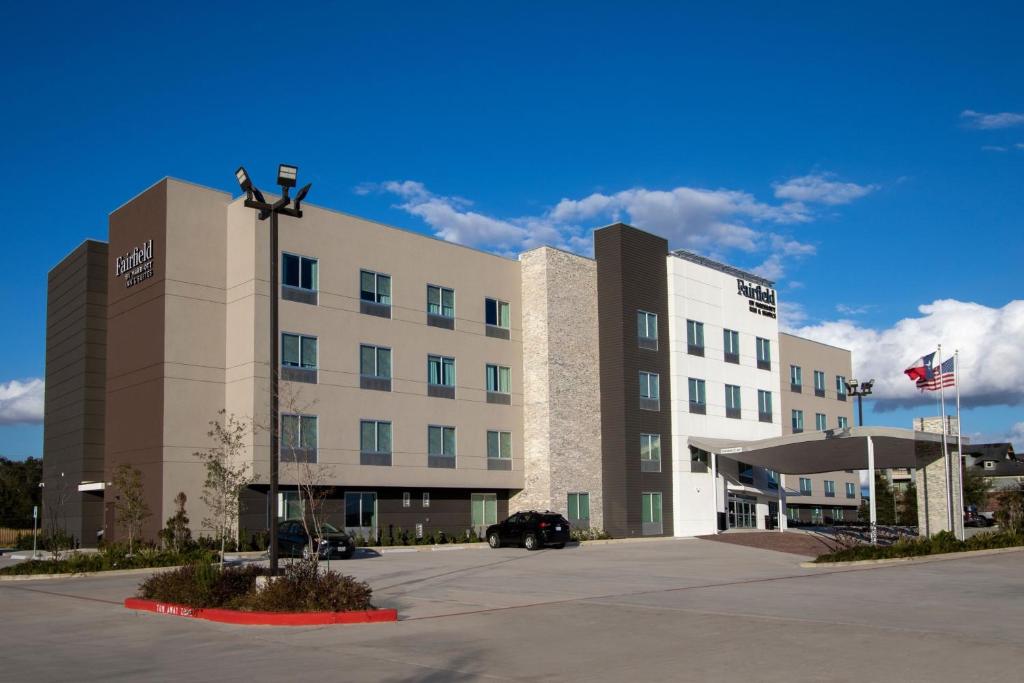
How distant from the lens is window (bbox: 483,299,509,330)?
46.4m

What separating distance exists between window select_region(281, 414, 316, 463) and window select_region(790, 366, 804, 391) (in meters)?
39.9

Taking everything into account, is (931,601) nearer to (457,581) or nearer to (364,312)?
(457,581)

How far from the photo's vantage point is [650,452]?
4862 centimetres

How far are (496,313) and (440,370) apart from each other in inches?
182

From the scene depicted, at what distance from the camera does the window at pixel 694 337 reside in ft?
170

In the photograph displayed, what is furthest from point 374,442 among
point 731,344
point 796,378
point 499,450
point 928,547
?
point 796,378

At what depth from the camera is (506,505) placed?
154ft

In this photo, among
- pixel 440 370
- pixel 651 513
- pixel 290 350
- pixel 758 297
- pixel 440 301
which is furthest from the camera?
pixel 758 297

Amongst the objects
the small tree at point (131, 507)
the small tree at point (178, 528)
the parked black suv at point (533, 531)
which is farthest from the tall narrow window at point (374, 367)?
the small tree at point (131, 507)

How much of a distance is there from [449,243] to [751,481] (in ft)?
75.6

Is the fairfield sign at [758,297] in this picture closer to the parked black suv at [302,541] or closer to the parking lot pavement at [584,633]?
the parked black suv at [302,541]

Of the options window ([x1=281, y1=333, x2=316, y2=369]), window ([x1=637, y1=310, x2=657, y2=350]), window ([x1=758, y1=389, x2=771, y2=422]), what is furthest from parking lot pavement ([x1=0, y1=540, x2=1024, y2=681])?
window ([x1=758, y1=389, x2=771, y2=422])

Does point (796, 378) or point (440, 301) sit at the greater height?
point (440, 301)

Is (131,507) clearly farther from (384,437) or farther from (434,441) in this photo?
(434,441)
